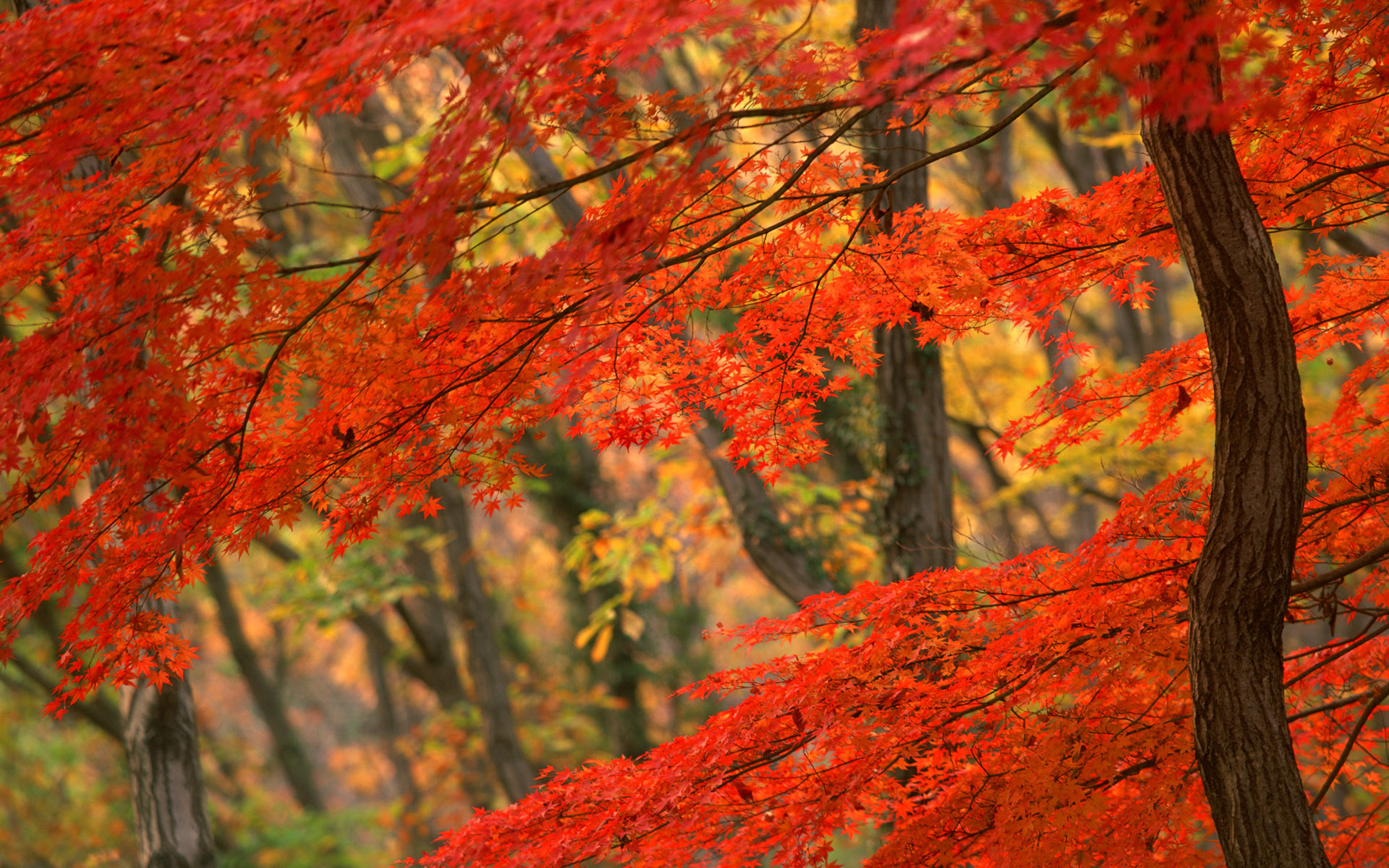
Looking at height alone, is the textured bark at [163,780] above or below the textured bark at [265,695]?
above

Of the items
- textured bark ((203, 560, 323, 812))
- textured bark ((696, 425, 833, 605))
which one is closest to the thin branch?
textured bark ((696, 425, 833, 605))

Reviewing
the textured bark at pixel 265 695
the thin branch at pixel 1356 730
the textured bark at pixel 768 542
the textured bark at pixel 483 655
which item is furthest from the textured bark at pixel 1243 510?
the textured bark at pixel 265 695

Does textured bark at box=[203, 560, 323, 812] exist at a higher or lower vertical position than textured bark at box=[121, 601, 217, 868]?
lower

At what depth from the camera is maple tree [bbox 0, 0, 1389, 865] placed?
238 cm

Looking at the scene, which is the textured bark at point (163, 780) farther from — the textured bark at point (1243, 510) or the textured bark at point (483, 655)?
the textured bark at point (1243, 510)

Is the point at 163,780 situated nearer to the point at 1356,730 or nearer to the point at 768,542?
the point at 768,542

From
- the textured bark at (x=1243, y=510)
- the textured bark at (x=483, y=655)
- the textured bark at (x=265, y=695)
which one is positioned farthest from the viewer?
the textured bark at (x=265, y=695)

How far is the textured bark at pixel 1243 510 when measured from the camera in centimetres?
286

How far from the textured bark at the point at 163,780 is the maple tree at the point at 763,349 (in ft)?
5.55

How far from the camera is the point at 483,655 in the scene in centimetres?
900

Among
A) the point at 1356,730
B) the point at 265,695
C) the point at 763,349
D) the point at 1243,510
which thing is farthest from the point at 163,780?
the point at 265,695

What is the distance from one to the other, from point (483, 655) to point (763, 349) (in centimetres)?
627

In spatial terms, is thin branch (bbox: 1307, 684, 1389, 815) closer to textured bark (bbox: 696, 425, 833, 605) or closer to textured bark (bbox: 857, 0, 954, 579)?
textured bark (bbox: 857, 0, 954, 579)

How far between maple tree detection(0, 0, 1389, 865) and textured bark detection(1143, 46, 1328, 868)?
0.01 m
